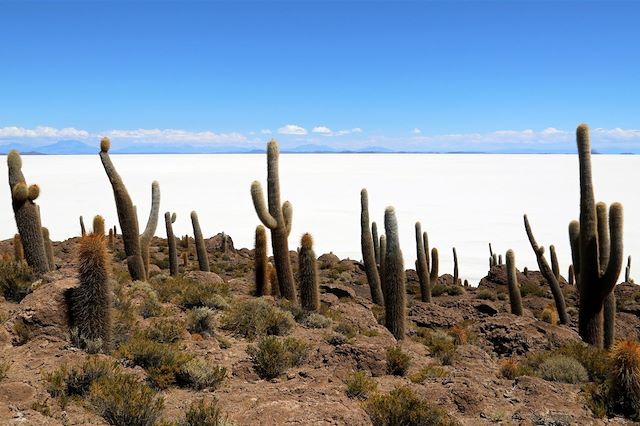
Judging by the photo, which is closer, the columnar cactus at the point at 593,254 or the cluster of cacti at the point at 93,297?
the cluster of cacti at the point at 93,297

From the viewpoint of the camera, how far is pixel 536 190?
260 ft

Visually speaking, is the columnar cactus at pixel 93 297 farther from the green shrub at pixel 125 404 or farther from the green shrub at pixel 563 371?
the green shrub at pixel 563 371

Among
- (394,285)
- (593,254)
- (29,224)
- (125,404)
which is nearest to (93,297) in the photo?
(125,404)

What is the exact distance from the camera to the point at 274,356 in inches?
327

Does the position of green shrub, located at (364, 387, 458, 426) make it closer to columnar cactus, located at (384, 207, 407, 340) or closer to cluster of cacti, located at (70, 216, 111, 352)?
cluster of cacti, located at (70, 216, 111, 352)

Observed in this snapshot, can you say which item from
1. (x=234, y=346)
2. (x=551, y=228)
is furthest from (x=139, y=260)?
(x=551, y=228)

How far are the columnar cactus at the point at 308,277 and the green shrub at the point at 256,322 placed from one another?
2.09 metres

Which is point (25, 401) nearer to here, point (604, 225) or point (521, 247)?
point (604, 225)

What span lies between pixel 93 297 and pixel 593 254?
35.2ft

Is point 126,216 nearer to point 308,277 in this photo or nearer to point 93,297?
point 308,277

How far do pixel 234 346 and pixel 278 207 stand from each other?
4.84 meters

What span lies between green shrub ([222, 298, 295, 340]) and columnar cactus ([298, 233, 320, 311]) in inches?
82.5

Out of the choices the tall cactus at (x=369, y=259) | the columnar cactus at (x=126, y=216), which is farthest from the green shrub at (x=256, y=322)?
the tall cactus at (x=369, y=259)

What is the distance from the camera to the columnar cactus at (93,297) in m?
7.99
